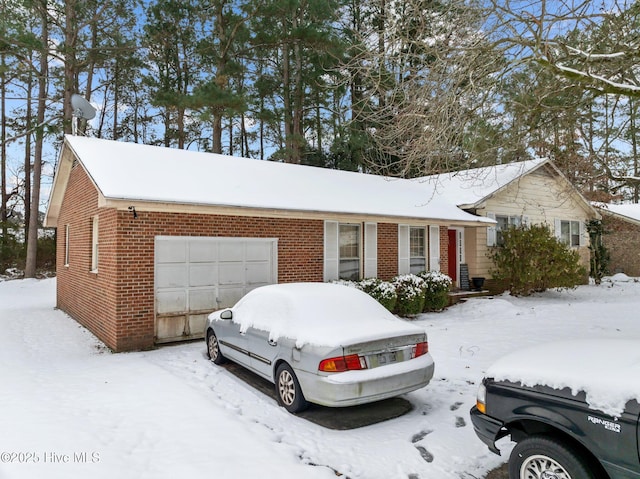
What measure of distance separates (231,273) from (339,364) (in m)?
5.32

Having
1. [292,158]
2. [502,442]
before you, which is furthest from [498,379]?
[292,158]

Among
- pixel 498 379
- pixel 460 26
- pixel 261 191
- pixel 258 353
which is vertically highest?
pixel 460 26

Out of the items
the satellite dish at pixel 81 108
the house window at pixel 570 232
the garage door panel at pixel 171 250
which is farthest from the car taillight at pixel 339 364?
the house window at pixel 570 232

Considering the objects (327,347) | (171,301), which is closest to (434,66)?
(327,347)

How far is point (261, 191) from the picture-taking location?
1030 centimetres

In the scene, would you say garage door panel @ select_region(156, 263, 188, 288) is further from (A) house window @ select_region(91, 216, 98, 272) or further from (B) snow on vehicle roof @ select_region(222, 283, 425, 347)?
(B) snow on vehicle roof @ select_region(222, 283, 425, 347)

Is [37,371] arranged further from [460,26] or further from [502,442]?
[460,26]

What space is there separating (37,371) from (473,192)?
47.8 ft

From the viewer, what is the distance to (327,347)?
4.55 meters

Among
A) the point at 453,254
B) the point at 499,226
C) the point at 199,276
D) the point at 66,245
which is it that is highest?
the point at 499,226

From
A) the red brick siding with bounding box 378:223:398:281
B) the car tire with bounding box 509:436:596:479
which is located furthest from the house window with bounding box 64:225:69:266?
the car tire with bounding box 509:436:596:479

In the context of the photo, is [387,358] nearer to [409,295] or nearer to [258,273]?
[258,273]

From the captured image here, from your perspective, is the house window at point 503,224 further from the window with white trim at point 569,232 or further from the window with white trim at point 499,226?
the window with white trim at point 569,232

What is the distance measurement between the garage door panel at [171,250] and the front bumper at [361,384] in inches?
187
